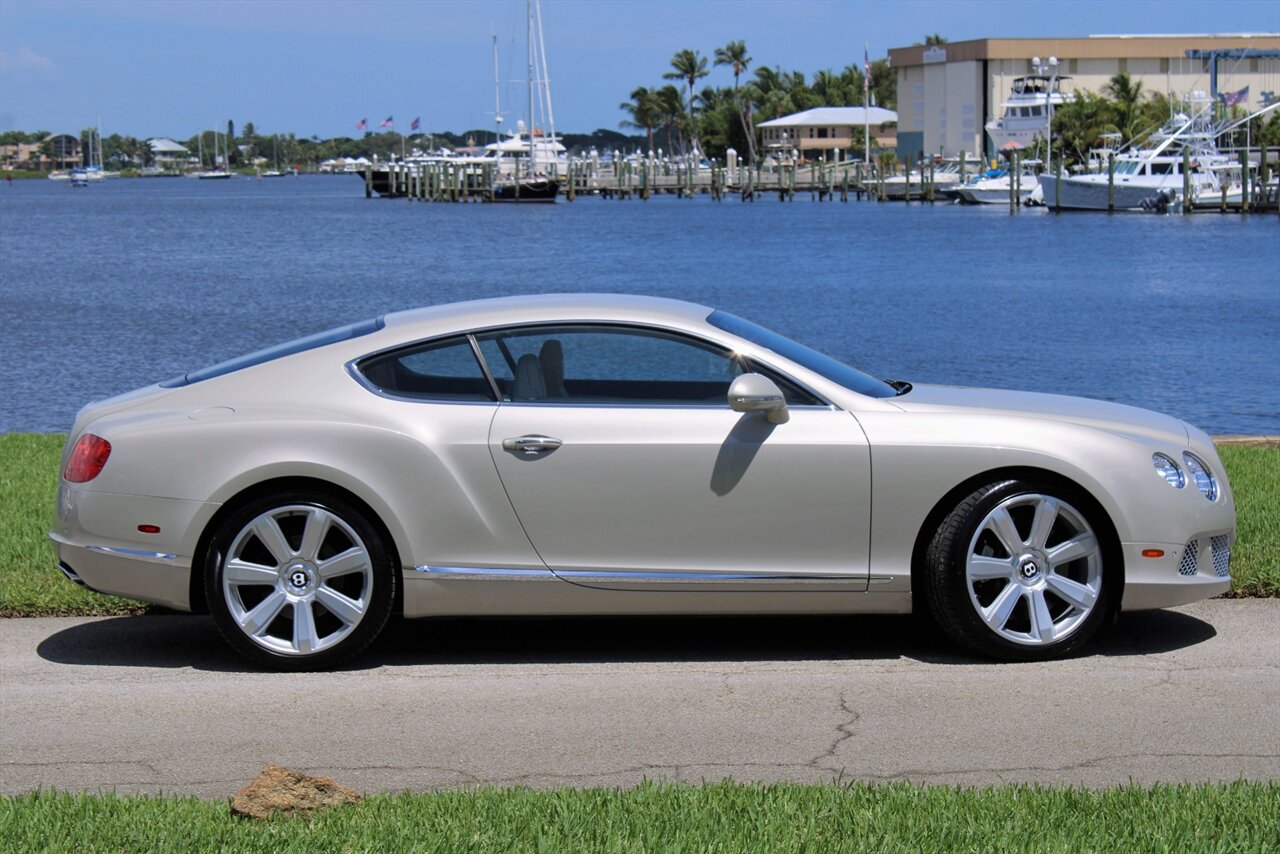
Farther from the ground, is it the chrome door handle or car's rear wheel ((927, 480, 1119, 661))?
the chrome door handle

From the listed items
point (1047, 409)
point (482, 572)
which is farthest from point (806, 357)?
point (482, 572)

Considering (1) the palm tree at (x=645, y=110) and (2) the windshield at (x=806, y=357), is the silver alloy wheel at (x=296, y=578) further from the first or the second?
(1) the palm tree at (x=645, y=110)

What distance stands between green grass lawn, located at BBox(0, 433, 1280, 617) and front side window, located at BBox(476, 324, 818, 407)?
2405 mm

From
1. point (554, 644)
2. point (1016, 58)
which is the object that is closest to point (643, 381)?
point (554, 644)

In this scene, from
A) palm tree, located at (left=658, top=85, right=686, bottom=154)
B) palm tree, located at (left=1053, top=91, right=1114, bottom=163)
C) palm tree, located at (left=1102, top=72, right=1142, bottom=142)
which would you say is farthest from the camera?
palm tree, located at (left=658, top=85, right=686, bottom=154)

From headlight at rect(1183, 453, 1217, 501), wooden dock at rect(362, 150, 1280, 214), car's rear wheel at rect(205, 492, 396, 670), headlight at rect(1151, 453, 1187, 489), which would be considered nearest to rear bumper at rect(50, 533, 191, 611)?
car's rear wheel at rect(205, 492, 396, 670)

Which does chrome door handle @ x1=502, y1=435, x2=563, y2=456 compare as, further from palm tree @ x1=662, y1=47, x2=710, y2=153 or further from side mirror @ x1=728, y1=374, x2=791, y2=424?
palm tree @ x1=662, y1=47, x2=710, y2=153

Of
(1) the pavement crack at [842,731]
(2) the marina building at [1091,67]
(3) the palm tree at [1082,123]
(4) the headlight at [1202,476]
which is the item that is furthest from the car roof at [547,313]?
(2) the marina building at [1091,67]

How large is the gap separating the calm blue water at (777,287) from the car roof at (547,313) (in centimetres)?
1539

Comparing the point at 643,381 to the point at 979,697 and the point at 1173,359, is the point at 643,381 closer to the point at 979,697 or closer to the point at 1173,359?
the point at 979,697

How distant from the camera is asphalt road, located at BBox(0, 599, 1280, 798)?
5.14 metres

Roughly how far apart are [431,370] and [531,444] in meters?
0.56

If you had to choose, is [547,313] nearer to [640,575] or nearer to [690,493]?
[690,493]

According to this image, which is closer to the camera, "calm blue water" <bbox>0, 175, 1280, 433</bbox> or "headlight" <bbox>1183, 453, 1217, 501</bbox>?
"headlight" <bbox>1183, 453, 1217, 501</bbox>
